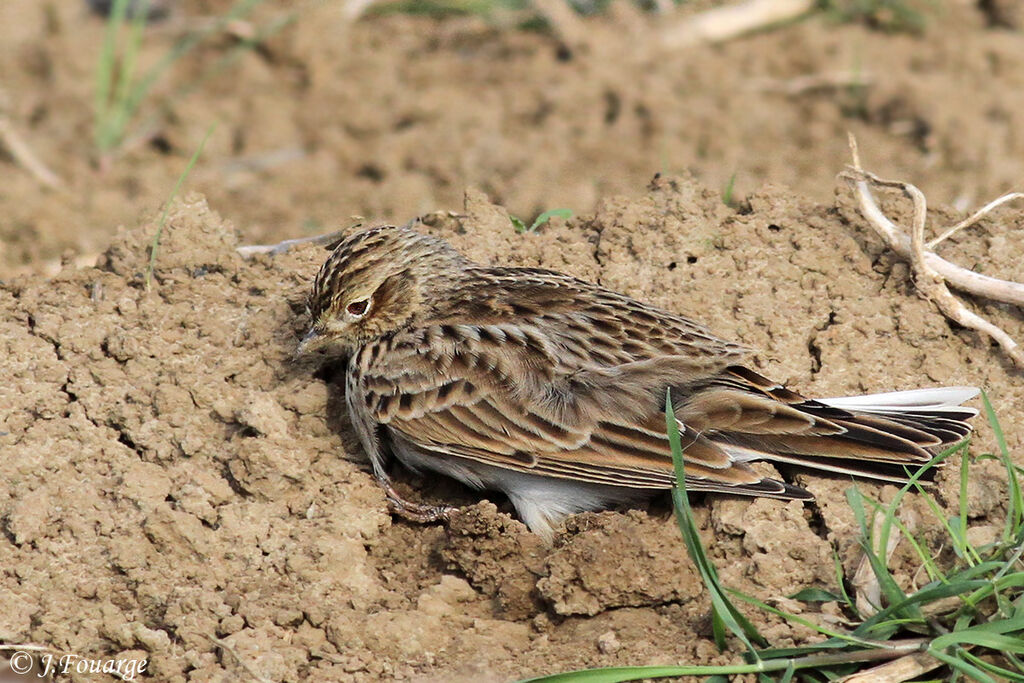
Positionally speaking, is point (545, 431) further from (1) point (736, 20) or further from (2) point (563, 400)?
(1) point (736, 20)

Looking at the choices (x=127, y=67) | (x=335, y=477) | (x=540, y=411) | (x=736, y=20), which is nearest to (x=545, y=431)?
(x=540, y=411)

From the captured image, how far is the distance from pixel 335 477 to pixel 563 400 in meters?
1.00

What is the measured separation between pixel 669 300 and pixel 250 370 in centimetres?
191

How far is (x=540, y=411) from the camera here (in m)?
5.39

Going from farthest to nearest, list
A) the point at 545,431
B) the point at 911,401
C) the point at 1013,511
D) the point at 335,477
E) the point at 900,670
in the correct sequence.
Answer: the point at 335,477 → the point at 911,401 → the point at 545,431 → the point at 1013,511 → the point at 900,670

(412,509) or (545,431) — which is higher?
(545,431)

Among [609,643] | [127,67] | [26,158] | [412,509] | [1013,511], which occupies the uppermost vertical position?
[1013,511]

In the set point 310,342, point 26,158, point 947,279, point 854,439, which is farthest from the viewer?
point 26,158

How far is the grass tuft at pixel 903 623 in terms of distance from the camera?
173 inches

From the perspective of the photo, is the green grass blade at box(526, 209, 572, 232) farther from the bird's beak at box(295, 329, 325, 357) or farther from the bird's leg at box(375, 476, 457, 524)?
the bird's leg at box(375, 476, 457, 524)

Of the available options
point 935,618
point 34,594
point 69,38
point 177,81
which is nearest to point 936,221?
point 935,618

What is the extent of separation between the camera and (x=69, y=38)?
12.0 metres

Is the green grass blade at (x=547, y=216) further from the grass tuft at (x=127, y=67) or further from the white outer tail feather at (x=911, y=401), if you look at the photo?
the grass tuft at (x=127, y=67)

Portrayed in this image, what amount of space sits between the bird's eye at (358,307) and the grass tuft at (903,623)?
69.6 inches
